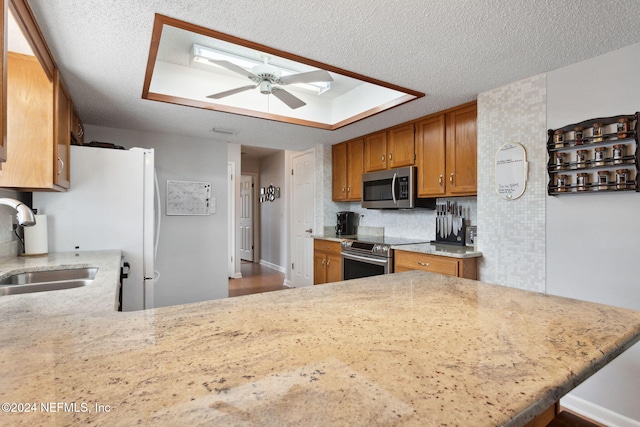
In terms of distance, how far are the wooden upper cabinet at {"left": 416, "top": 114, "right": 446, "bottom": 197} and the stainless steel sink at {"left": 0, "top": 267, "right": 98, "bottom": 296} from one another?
2717 mm

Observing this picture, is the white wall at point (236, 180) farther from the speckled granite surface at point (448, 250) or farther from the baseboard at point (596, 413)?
the baseboard at point (596, 413)

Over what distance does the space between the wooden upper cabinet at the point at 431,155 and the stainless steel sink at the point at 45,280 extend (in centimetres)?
272

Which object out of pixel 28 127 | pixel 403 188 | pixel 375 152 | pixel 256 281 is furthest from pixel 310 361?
pixel 256 281

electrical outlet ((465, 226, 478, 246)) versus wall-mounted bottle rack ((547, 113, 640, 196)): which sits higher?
wall-mounted bottle rack ((547, 113, 640, 196))

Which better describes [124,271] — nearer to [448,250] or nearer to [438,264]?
[438,264]

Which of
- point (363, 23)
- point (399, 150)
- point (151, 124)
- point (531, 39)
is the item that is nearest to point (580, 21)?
point (531, 39)

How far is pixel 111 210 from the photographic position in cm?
254

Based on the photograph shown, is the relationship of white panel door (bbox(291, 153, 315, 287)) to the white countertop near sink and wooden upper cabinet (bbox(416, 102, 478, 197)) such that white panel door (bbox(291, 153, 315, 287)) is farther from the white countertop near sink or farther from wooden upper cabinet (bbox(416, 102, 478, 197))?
the white countertop near sink

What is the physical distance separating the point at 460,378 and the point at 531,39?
198 cm

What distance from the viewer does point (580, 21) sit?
1.63 metres

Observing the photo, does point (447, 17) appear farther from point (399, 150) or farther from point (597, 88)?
point (399, 150)

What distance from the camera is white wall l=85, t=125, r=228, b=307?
12.4 ft

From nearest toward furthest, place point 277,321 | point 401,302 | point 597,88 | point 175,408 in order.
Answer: point 175,408 → point 277,321 → point 401,302 → point 597,88

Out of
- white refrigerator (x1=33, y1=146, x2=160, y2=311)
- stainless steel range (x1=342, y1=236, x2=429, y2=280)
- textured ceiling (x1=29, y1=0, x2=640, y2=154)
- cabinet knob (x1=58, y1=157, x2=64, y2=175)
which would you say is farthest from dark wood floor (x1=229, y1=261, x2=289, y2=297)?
textured ceiling (x1=29, y1=0, x2=640, y2=154)
